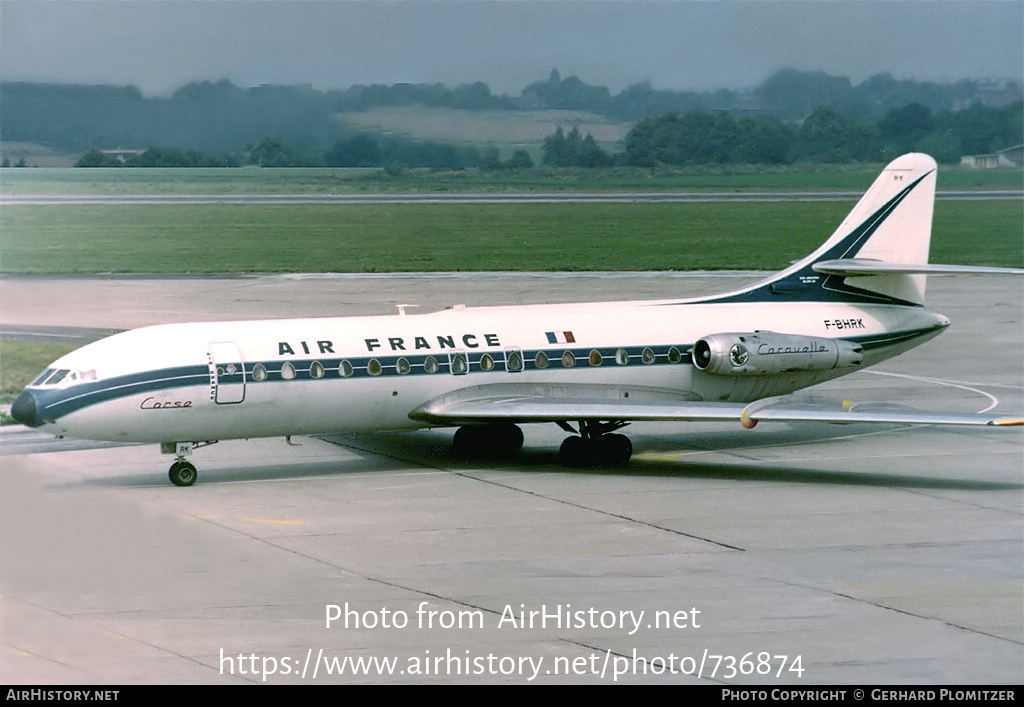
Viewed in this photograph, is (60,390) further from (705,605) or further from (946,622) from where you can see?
(946,622)

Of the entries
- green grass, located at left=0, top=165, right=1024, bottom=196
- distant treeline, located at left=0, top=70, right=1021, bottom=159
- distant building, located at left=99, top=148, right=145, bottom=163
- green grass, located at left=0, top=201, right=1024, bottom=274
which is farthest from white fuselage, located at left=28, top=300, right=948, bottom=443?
green grass, located at left=0, top=201, right=1024, bottom=274

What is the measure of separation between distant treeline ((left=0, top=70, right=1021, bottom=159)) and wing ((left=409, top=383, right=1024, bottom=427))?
16664 millimetres

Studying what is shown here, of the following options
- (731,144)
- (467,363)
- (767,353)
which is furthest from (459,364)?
(731,144)

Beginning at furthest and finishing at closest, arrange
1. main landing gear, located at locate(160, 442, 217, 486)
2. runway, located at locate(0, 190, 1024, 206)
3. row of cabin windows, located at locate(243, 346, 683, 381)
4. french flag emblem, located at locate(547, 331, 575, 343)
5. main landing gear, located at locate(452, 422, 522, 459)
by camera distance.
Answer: runway, located at locate(0, 190, 1024, 206) < main landing gear, located at locate(452, 422, 522, 459) < french flag emblem, located at locate(547, 331, 575, 343) < row of cabin windows, located at locate(243, 346, 683, 381) < main landing gear, located at locate(160, 442, 217, 486)

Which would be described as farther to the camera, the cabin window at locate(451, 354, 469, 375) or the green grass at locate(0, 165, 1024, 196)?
the green grass at locate(0, 165, 1024, 196)

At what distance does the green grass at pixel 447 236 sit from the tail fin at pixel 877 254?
3407 centimetres

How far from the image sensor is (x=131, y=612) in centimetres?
1898

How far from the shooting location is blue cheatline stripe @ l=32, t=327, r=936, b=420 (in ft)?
85.8

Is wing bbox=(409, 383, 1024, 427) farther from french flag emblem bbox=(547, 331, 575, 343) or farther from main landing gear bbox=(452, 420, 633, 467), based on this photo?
french flag emblem bbox=(547, 331, 575, 343)

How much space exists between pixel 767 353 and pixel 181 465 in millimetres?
11799

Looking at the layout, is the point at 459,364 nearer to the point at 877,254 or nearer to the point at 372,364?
the point at 372,364

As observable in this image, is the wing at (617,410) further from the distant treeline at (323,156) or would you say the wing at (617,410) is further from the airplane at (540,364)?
the distant treeline at (323,156)

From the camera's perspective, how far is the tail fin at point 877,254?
33.3 metres

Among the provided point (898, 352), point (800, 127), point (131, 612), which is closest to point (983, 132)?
point (800, 127)
